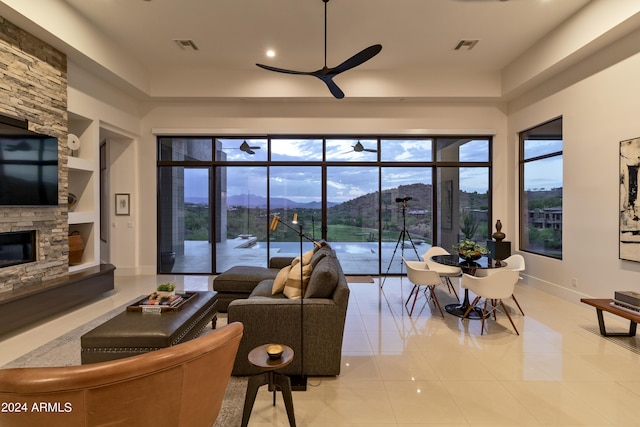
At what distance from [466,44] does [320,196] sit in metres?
3.65

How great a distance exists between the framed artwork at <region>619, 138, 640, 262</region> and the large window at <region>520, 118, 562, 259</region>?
3.31ft

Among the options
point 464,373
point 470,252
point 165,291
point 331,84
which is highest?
point 331,84

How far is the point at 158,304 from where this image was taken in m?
2.77

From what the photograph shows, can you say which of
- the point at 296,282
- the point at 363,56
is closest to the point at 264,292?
the point at 296,282

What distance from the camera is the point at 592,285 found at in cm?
413

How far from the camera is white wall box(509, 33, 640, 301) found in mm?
3717

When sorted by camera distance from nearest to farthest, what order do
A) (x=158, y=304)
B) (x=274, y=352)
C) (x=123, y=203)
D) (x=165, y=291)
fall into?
(x=274, y=352) → (x=158, y=304) → (x=165, y=291) → (x=123, y=203)

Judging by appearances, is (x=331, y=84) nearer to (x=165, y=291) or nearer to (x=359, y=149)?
(x=359, y=149)

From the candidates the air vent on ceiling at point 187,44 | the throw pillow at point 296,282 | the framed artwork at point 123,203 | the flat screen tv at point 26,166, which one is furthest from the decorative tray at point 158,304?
the air vent on ceiling at point 187,44

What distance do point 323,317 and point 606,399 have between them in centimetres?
217

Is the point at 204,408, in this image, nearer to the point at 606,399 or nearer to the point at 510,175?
the point at 606,399

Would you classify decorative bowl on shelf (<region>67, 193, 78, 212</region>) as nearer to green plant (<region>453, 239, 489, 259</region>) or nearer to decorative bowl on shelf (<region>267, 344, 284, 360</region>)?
decorative bowl on shelf (<region>267, 344, 284, 360</region>)

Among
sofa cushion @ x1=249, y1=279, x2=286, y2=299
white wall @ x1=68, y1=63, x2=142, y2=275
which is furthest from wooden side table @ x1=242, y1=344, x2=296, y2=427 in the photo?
white wall @ x1=68, y1=63, x2=142, y2=275

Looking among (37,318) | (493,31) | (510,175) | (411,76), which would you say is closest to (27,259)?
(37,318)
